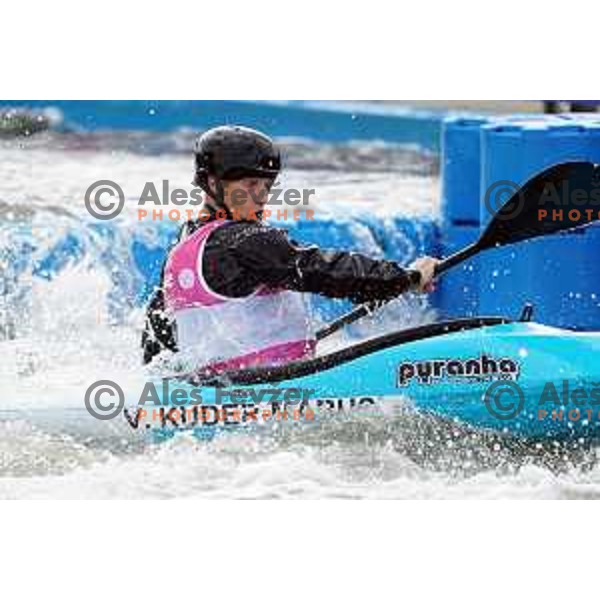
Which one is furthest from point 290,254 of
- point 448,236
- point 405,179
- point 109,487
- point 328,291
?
point 405,179

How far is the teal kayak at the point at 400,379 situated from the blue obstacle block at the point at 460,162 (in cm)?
27

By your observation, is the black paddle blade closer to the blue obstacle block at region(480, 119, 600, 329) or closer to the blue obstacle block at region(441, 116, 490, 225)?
the blue obstacle block at region(480, 119, 600, 329)

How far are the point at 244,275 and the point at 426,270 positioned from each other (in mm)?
291

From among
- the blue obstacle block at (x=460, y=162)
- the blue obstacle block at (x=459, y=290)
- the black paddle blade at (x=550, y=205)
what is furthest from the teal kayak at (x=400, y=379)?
the blue obstacle block at (x=460, y=162)

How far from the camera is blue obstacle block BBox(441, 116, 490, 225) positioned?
308cm

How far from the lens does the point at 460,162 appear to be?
3.11 m

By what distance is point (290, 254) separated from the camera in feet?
9.45

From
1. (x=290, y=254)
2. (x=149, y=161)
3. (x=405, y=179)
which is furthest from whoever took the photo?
(x=405, y=179)

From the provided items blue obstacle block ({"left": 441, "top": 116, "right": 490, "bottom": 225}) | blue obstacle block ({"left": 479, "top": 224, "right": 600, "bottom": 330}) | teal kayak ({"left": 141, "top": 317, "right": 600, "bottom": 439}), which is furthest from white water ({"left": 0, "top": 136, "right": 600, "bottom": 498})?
blue obstacle block ({"left": 441, "top": 116, "right": 490, "bottom": 225})

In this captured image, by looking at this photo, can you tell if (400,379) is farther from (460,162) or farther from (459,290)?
(460,162)

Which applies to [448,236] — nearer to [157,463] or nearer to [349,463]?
[349,463]

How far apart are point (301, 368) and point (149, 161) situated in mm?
457

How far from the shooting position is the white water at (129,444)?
9.51ft

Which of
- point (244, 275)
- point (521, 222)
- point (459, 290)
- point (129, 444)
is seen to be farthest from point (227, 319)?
point (521, 222)
